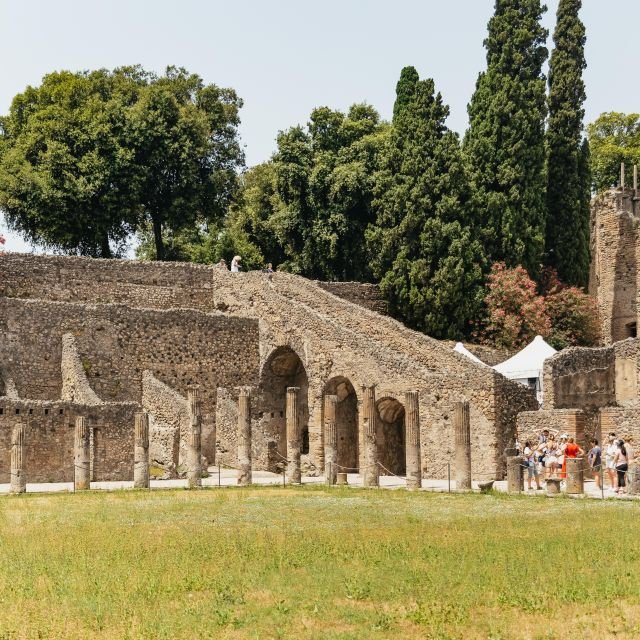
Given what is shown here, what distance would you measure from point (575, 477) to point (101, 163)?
29.3 m

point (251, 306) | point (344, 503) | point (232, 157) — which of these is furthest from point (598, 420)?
point (232, 157)

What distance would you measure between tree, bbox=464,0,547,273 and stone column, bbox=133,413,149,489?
21085mm

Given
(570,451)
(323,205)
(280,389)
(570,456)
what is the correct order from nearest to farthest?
(570,456) → (570,451) → (280,389) → (323,205)

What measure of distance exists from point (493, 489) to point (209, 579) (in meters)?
16.7

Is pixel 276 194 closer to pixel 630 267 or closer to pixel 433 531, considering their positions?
→ pixel 630 267

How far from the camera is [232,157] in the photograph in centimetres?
6325

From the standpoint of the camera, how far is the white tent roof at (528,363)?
145 ft

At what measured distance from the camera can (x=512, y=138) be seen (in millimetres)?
53000

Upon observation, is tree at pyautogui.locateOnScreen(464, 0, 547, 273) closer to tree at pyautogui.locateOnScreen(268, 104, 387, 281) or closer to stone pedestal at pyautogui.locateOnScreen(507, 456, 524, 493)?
tree at pyautogui.locateOnScreen(268, 104, 387, 281)

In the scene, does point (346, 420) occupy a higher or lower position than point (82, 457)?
higher

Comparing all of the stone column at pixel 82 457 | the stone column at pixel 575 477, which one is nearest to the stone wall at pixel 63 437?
the stone column at pixel 82 457

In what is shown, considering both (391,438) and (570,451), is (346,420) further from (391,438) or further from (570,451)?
(570,451)

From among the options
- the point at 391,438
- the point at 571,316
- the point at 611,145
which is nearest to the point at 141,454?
the point at 391,438

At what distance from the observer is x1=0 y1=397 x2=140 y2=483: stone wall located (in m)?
37.4
